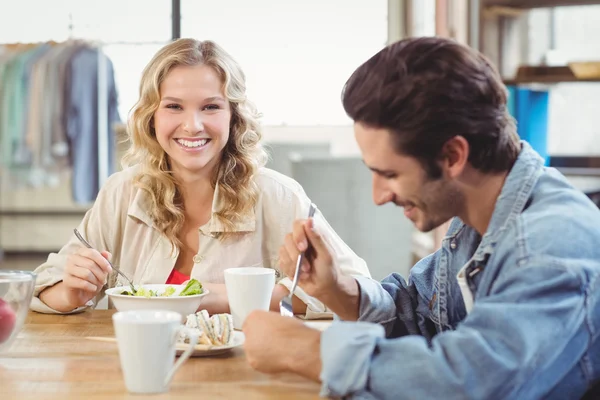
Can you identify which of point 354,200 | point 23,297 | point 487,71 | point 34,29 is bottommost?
point 354,200

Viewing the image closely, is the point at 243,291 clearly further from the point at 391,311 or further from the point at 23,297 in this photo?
the point at 23,297

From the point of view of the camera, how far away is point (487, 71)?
3.75 feet

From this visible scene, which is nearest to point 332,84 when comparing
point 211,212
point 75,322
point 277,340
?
point 211,212

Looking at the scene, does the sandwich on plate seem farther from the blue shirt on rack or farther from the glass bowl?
the blue shirt on rack

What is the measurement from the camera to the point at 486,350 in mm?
913

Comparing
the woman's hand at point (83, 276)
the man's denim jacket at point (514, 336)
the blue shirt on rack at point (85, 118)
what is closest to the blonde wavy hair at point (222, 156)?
the woman's hand at point (83, 276)

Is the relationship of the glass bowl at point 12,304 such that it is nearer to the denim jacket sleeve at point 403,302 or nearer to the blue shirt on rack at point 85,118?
the denim jacket sleeve at point 403,302

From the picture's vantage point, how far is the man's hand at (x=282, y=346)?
1022 millimetres

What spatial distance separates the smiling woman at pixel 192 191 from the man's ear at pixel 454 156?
0.71m

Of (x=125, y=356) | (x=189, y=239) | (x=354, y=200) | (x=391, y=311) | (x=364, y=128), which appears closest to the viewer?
(x=125, y=356)

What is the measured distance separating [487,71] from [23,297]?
80 cm

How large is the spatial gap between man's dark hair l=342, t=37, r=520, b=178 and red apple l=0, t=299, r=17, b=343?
62 centimetres

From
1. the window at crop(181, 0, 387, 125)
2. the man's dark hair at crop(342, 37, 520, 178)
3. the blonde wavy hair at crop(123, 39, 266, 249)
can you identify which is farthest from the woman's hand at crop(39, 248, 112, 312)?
the window at crop(181, 0, 387, 125)

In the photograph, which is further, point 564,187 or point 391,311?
point 391,311
